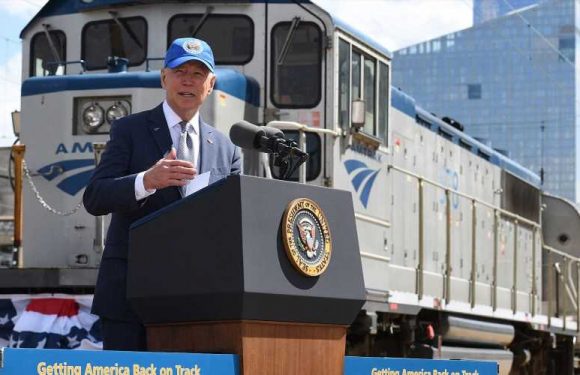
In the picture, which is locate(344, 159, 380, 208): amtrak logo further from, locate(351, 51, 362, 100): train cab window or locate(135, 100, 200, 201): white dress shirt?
locate(135, 100, 200, 201): white dress shirt

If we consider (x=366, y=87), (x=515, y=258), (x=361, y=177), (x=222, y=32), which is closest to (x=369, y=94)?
(x=366, y=87)

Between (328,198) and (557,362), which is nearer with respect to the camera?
(328,198)

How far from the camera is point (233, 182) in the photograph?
296cm

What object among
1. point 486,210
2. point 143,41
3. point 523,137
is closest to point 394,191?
point 143,41

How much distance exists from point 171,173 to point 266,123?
19.8 feet

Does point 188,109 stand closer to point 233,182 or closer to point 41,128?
point 233,182

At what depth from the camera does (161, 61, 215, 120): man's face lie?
3.47m

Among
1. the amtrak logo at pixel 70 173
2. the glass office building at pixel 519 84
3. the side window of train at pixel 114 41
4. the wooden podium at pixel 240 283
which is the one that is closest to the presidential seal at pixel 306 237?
the wooden podium at pixel 240 283

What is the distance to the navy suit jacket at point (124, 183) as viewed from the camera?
11.0 feet

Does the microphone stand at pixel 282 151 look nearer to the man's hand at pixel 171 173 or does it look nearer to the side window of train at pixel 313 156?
the man's hand at pixel 171 173

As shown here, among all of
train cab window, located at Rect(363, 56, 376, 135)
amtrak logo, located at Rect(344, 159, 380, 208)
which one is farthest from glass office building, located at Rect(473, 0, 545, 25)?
amtrak logo, located at Rect(344, 159, 380, 208)

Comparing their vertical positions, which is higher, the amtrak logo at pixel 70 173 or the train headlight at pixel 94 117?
the train headlight at pixel 94 117

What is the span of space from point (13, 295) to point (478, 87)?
12326 centimetres

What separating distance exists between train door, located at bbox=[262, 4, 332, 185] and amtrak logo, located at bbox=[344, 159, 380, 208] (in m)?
0.43
